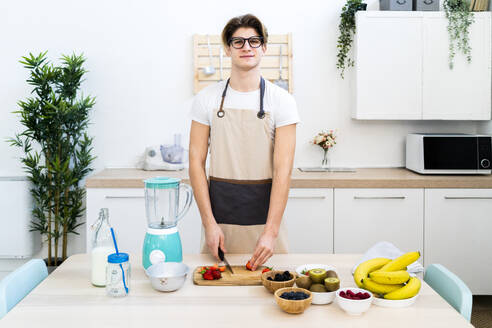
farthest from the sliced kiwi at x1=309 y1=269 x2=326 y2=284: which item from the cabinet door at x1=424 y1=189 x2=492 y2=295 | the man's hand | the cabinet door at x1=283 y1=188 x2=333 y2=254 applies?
the cabinet door at x1=424 y1=189 x2=492 y2=295

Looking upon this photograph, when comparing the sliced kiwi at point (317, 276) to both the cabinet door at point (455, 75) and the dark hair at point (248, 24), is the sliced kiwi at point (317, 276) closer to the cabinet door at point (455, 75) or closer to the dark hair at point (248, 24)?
the dark hair at point (248, 24)

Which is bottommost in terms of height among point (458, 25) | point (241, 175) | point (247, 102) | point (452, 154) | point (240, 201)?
point (240, 201)

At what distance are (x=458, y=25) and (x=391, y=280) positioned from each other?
2613 millimetres

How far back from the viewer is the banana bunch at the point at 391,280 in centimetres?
142

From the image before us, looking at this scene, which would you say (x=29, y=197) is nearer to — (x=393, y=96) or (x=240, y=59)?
(x=240, y=59)

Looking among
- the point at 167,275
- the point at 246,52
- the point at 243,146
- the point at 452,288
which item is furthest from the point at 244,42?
the point at 452,288

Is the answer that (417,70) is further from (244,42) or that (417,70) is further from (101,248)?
(101,248)

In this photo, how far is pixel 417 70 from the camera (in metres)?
3.49

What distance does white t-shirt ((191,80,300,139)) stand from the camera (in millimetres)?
2090

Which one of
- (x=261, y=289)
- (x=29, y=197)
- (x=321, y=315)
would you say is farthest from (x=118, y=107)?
(x=321, y=315)

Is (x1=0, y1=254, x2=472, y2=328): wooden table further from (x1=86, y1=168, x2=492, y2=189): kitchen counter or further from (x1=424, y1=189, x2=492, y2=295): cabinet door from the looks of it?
(x1=424, y1=189, x2=492, y2=295): cabinet door

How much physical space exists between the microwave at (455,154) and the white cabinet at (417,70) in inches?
9.5

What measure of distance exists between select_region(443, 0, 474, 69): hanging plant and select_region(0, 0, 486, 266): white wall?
20.6 inches

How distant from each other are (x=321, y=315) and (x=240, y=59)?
1.06m
